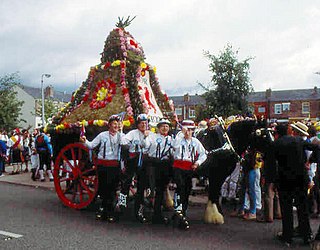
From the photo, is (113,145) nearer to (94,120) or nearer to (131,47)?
(94,120)

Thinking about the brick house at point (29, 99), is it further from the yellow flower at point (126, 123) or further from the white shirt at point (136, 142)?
the white shirt at point (136, 142)

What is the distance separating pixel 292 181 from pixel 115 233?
8.35 ft

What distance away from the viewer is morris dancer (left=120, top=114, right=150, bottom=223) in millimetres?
6320

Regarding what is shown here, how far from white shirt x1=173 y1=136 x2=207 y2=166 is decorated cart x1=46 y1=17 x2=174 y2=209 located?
4.46 ft

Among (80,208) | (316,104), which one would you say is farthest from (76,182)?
(316,104)

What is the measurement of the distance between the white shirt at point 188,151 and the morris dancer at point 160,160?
0.20m

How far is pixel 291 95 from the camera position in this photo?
55.7 m

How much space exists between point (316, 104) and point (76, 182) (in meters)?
50.1

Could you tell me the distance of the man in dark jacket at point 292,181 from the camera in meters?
5.11

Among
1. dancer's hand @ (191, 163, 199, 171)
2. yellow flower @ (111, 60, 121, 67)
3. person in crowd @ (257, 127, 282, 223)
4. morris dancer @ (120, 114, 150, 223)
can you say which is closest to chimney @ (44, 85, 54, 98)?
yellow flower @ (111, 60, 121, 67)

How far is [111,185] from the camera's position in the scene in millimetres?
6531

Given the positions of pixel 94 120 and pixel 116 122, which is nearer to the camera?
pixel 116 122

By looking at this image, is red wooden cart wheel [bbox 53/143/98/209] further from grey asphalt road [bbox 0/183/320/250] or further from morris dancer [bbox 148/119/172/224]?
morris dancer [bbox 148/119/172/224]

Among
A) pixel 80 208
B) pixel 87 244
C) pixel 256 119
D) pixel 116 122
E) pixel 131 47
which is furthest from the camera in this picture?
pixel 131 47
